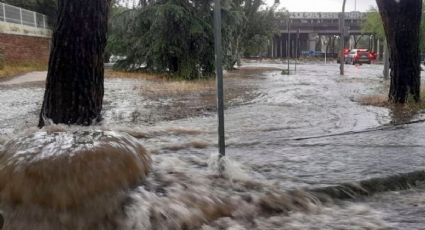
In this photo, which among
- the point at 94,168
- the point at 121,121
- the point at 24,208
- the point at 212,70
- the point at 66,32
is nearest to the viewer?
the point at 24,208

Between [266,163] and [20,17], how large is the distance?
28857 mm

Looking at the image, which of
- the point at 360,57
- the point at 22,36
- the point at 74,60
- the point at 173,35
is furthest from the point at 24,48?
the point at 360,57

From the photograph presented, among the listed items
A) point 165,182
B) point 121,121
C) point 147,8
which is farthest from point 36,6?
point 165,182

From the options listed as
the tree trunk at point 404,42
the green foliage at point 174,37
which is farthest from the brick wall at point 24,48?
the tree trunk at point 404,42

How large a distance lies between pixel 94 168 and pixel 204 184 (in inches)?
33.1

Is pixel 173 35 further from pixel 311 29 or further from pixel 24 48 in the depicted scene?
pixel 311 29

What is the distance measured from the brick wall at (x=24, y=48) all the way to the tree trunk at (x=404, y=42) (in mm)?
20781

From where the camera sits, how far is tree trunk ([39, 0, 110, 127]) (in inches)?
250

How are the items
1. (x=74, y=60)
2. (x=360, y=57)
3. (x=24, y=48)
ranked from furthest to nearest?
(x=360, y=57)
(x=24, y=48)
(x=74, y=60)

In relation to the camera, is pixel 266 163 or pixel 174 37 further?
pixel 174 37

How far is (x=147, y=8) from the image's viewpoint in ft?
66.5

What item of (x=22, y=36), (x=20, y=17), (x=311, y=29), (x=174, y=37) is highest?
(x=311, y=29)

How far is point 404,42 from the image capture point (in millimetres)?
9695

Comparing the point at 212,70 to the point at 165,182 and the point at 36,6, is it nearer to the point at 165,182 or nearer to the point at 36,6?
the point at 165,182
